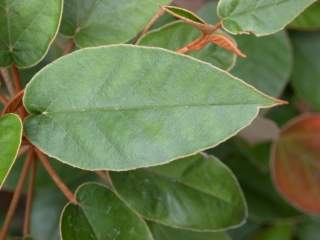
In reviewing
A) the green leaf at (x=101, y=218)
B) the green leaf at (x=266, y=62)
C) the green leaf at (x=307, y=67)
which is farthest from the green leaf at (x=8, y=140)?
the green leaf at (x=307, y=67)

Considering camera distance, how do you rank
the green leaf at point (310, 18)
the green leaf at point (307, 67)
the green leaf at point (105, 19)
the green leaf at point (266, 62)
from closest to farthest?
the green leaf at point (105, 19) → the green leaf at point (310, 18) → the green leaf at point (266, 62) → the green leaf at point (307, 67)

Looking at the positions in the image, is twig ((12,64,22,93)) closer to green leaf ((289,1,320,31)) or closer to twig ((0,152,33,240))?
twig ((0,152,33,240))

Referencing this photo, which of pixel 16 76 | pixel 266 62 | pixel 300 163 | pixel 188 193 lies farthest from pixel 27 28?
pixel 300 163

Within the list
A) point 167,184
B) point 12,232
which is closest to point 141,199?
point 167,184

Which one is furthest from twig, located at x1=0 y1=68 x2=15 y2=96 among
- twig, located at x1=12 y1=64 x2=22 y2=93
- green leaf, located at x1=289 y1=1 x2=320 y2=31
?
green leaf, located at x1=289 y1=1 x2=320 y2=31

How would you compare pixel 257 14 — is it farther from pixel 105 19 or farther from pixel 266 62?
pixel 266 62

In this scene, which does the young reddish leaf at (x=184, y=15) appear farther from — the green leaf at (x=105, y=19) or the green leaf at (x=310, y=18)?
the green leaf at (x=310, y=18)
